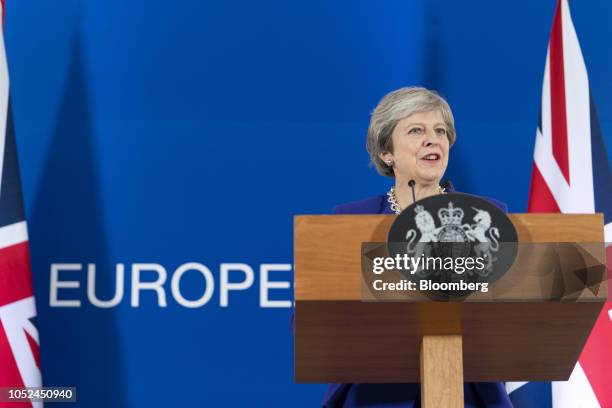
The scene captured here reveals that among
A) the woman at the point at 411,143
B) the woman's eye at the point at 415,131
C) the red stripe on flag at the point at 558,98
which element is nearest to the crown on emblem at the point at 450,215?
the woman at the point at 411,143

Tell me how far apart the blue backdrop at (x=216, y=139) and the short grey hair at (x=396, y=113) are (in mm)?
810

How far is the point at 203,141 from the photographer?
3.28 metres

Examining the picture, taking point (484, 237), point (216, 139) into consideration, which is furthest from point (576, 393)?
point (484, 237)

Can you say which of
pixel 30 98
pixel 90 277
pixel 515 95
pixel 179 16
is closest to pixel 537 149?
pixel 515 95

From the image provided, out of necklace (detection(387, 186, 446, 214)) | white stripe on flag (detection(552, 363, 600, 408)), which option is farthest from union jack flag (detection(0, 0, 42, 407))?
white stripe on flag (detection(552, 363, 600, 408))

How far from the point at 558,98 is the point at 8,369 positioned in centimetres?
202

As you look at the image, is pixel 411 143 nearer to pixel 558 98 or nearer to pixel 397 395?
pixel 397 395

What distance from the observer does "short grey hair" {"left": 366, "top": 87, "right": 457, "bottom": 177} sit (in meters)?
2.32

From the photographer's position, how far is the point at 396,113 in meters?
2.34

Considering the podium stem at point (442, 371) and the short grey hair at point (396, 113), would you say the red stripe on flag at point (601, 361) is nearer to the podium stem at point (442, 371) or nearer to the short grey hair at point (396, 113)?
the short grey hair at point (396, 113)

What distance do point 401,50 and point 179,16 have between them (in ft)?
2.73

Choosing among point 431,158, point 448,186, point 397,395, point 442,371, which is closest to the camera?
point 442,371

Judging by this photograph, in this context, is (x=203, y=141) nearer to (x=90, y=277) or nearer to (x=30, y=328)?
(x=90, y=277)

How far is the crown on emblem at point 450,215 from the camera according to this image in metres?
1.40
